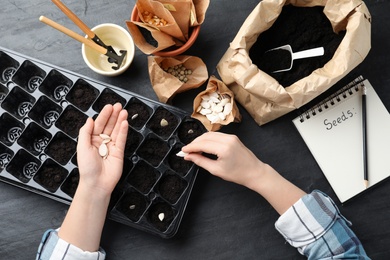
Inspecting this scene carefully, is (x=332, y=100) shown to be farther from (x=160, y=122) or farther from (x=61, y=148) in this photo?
(x=61, y=148)

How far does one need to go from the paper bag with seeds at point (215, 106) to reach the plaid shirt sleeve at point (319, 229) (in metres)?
0.27

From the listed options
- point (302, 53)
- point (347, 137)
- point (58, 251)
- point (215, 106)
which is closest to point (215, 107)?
point (215, 106)

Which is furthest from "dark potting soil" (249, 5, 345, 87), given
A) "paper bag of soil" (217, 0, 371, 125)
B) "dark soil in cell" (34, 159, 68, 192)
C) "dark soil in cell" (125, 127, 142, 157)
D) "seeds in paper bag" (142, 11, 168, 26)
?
"dark soil in cell" (34, 159, 68, 192)

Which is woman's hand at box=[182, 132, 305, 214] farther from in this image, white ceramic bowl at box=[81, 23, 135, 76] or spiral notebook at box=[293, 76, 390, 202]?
white ceramic bowl at box=[81, 23, 135, 76]

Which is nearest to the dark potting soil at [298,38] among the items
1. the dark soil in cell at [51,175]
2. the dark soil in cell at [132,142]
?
the dark soil in cell at [132,142]

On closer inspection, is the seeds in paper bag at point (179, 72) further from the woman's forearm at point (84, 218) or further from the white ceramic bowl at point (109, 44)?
the woman's forearm at point (84, 218)

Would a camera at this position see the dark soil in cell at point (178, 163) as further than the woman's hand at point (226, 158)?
Yes

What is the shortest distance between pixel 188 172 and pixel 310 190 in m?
0.33

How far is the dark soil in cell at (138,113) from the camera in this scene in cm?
104

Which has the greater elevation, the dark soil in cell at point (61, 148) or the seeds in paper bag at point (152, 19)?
the seeds in paper bag at point (152, 19)

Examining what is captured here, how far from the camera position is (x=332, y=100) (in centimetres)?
106

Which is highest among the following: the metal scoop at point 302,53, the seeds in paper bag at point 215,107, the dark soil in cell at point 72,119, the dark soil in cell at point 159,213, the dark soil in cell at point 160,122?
the metal scoop at point 302,53

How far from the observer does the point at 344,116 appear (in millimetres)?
1065

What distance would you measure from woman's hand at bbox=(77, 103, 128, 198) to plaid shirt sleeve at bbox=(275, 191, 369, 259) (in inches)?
16.2
